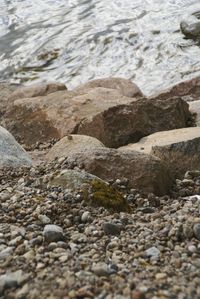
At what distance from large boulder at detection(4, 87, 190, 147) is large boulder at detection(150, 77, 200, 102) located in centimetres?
227

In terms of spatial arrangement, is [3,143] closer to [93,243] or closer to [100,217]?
[100,217]

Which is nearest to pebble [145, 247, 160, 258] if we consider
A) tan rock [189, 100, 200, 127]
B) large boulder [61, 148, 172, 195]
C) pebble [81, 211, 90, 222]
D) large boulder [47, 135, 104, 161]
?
pebble [81, 211, 90, 222]

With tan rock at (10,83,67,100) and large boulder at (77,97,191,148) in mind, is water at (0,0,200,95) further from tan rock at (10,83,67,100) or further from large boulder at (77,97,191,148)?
large boulder at (77,97,191,148)

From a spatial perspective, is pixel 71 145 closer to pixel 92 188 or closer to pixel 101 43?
pixel 92 188

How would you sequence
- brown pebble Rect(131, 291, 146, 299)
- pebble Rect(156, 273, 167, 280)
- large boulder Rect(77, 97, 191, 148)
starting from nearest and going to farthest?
brown pebble Rect(131, 291, 146, 299) < pebble Rect(156, 273, 167, 280) < large boulder Rect(77, 97, 191, 148)

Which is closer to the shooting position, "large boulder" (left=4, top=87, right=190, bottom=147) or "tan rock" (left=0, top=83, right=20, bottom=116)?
"large boulder" (left=4, top=87, right=190, bottom=147)

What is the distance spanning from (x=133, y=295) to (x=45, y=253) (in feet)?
2.88

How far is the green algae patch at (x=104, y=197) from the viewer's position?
17.2 feet

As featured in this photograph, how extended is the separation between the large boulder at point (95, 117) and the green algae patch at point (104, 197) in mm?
3319

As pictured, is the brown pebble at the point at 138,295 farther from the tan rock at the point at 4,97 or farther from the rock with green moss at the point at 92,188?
the tan rock at the point at 4,97

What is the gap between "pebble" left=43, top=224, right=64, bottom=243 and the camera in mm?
4301

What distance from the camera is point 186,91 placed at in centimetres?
1414

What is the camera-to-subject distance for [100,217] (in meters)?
4.95

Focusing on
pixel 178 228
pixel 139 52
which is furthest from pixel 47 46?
pixel 178 228
